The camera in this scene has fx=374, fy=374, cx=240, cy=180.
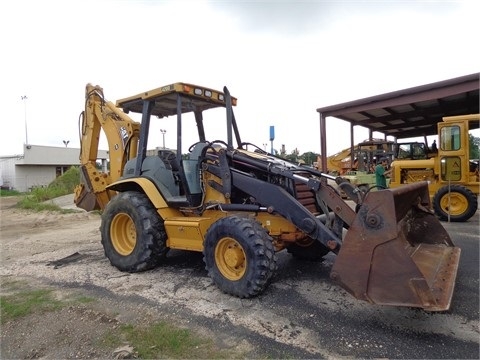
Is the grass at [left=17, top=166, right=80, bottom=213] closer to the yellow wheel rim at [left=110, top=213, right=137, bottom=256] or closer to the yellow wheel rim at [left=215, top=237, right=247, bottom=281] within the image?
the yellow wheel rim at [left=110, top=213, right=137, bottom=256]

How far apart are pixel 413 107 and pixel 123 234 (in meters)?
11.4

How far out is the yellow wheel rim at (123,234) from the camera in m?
5.56

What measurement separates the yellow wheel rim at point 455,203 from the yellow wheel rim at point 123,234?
7.81 metres

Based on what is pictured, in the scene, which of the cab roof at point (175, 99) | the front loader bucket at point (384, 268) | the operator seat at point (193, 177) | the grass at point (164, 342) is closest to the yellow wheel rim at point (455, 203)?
the front loader bucket at point (384, 268)

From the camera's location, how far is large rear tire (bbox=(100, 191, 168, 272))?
201 inches

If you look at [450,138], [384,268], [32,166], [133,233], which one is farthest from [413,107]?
[32,166]

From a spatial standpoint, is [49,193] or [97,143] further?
[49,193]

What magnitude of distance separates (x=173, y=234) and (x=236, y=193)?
1.05 metres

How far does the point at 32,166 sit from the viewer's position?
36.6 meters

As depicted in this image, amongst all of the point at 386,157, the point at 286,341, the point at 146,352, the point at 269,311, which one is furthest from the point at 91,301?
the point at 386,157

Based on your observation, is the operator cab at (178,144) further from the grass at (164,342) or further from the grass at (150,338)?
the grass at (164,342)

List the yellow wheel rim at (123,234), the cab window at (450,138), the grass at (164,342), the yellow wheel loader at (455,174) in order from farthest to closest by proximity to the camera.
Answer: the cab window at (450,138), the yellow wheel loader at (455,174), the yellow wheel rim at (123,234), the grass at (164,342)

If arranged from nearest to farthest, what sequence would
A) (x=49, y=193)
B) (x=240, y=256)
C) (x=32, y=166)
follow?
(x=240, y=256), (x=49, y=193), (x=32, y=166)

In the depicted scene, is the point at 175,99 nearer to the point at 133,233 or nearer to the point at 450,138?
the point at 133,233
